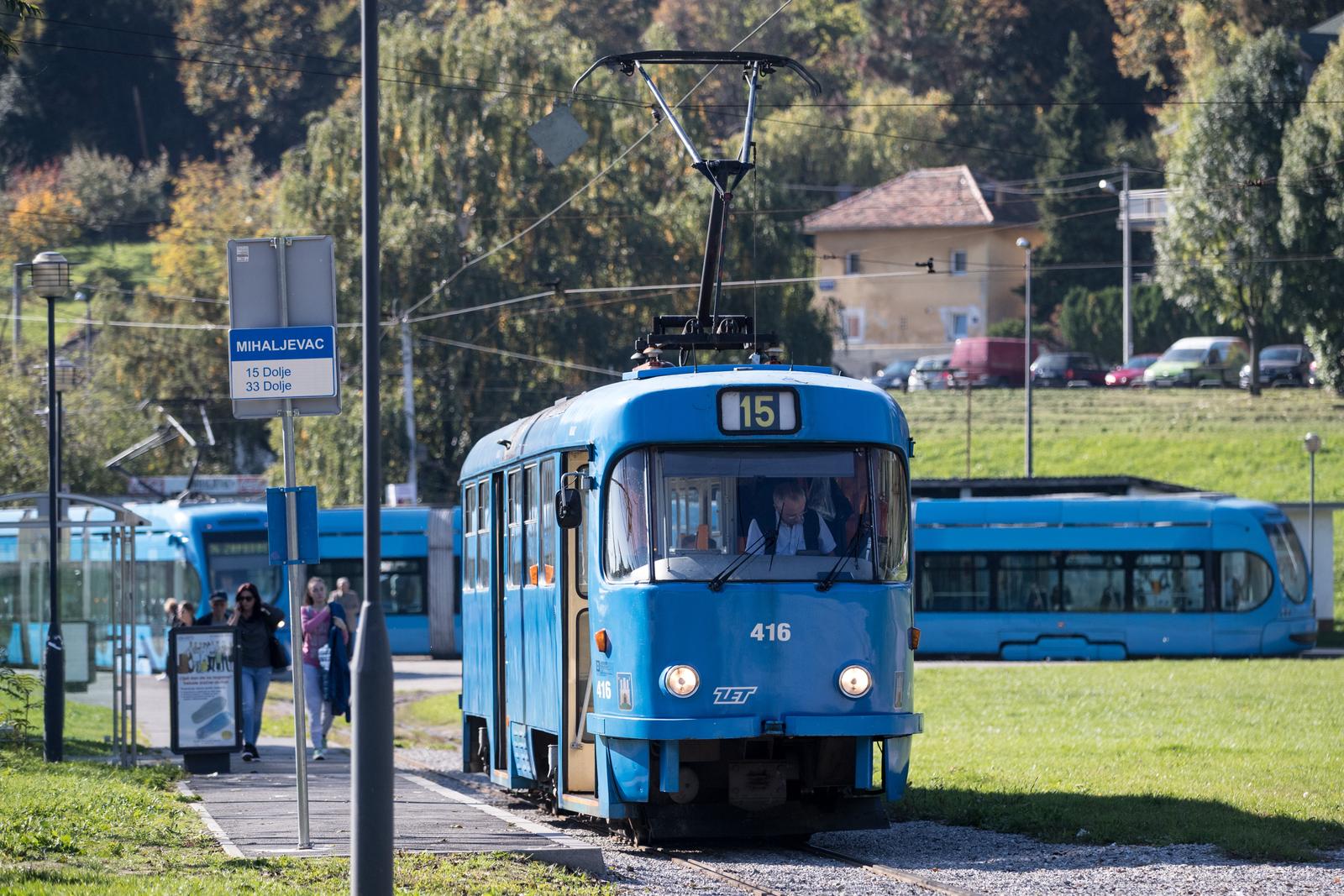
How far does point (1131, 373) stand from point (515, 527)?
191 feet

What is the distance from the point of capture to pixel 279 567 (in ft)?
119

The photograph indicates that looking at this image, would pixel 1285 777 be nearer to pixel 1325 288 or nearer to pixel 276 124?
pixel 1325 288

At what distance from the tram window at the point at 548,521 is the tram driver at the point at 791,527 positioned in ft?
6.49

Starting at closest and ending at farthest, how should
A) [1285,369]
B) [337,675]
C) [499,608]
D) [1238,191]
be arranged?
[499,608]
[337,675]
[1238,191]
[1285,369]

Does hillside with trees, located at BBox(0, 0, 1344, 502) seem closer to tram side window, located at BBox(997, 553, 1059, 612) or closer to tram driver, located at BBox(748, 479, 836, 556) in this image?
tram driver, located at BBox(748, 479, 836, 556)

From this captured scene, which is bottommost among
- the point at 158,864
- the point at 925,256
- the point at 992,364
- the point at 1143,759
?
the point at 1143,759

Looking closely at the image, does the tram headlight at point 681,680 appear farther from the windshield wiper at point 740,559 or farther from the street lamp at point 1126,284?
the street lamp at point 1126,284

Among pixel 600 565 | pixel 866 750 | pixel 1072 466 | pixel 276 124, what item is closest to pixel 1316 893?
pixel 866 750

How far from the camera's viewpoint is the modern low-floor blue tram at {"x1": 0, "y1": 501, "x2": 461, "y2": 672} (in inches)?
1432

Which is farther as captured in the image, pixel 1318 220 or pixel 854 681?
pixel 1318 220

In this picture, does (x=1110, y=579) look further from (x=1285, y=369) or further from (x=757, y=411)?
(x=1285, y=369)

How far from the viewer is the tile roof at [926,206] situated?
82625 millimetres

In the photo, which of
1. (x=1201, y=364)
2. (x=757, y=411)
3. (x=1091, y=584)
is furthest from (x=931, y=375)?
(x=757, y=411)

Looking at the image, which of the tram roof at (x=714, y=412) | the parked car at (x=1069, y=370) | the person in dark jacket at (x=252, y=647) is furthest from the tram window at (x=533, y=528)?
the parked car at (x=1069, y=370)
